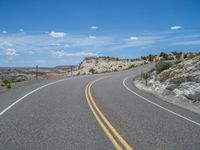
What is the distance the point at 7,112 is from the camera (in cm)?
918

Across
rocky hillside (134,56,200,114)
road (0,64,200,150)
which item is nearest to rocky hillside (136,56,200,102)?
rocky hillside (134,56,200,114)

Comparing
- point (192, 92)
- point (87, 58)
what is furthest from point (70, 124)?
point (87, 58)

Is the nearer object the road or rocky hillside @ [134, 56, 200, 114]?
the road

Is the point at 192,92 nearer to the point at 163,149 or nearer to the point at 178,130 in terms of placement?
the point at 178,130

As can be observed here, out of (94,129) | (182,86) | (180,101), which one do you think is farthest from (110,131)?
(182,86)

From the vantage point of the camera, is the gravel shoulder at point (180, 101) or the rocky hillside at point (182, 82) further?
the rocky hillside at point (182, 82)

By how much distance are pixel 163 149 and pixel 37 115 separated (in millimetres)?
5006

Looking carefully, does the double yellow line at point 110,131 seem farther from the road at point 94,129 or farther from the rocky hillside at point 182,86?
the rocky hillside at point 182,86

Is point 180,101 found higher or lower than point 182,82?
lower

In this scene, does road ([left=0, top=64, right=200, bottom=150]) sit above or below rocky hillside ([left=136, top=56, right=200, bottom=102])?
below

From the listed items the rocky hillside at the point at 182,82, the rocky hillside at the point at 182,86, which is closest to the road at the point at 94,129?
the rocky hillside at the point at 182,86

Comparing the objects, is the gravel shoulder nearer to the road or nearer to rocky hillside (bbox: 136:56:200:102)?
rocky hillside (bbox: 136:56:200:102)

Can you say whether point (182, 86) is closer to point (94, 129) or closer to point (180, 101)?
point (180, 101)

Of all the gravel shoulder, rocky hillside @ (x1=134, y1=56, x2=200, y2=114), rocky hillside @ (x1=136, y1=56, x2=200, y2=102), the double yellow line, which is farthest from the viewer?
rocky hillside @ (x1=136, y1=56, x2=200, y2=102)
